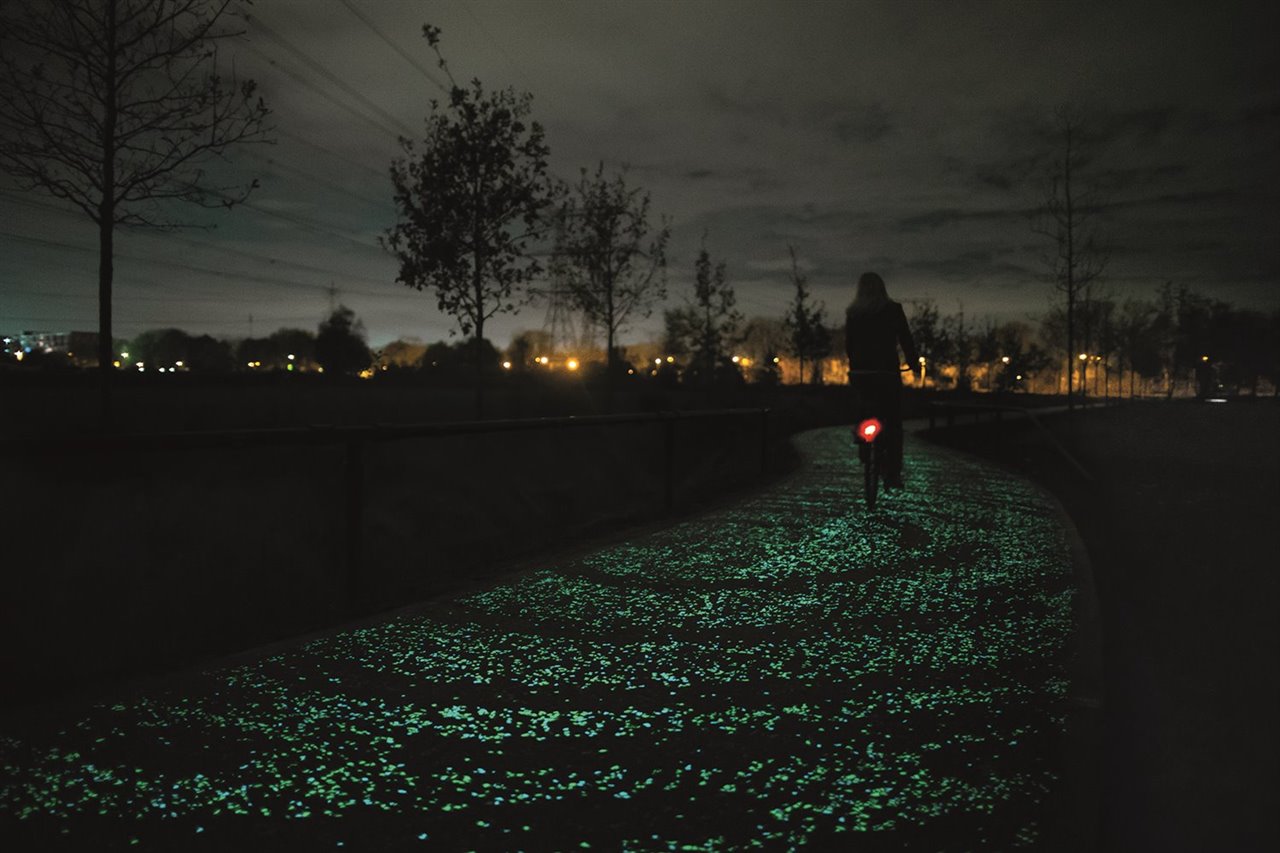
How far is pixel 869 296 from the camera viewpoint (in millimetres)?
8906

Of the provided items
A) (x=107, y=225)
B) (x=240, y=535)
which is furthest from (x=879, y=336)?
(x=107, y=225)

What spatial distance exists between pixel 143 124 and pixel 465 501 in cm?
795

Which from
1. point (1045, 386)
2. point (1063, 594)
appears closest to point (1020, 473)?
point (1063, 594)

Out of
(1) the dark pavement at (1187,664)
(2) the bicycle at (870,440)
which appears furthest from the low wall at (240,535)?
(1) the dark pavement at (1187,664)

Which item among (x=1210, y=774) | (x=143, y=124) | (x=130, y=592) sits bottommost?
(x=130, y=592)

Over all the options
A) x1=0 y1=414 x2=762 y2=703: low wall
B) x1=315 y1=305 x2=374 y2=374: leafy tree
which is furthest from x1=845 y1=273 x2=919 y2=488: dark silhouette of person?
x1=315 y1=305 x2=374 y2=374: leafy tree

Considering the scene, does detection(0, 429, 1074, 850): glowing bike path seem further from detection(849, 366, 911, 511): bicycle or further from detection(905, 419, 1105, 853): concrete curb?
detection(849, 366, 911, 511): bicycle

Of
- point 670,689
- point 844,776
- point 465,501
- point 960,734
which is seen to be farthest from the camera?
point 465,501

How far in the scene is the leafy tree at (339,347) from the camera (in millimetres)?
77125

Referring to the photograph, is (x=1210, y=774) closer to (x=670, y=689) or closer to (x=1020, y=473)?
(x=670, y=689)

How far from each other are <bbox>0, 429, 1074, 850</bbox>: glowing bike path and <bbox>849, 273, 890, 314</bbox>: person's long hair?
432 centimetres

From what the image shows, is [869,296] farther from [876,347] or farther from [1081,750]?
[1081,750]

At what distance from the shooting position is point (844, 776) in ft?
8.30

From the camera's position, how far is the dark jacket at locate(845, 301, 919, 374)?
8.86 m
